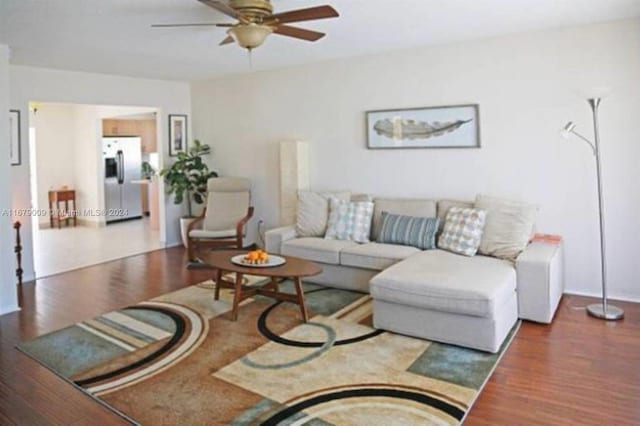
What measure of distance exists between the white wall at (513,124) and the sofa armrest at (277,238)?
93cm

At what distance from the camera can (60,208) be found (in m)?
9.28

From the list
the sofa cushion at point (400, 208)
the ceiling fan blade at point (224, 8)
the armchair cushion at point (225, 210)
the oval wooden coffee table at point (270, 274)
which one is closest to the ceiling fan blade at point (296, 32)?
the ceiling fan blade at point (224, 8)

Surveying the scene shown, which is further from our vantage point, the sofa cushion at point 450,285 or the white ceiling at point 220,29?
the white ceiling at point 220,29

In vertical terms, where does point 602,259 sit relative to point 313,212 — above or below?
below

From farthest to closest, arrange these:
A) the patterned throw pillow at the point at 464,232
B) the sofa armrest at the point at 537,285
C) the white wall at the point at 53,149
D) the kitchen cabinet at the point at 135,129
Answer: the kitchen cabinet at the point at 135,129 → the white wall at the point at 53,149 → the patterned throw pillow at the point at 464,232 → the sofa armrest at the point at 537,285

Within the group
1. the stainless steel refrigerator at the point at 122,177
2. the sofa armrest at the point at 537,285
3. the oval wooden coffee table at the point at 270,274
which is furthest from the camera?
the stainless steel refrigerator at the point at 122,177

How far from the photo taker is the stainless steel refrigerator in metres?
9.33

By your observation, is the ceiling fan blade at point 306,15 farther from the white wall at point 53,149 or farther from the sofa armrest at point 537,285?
the white wall at point 53,149

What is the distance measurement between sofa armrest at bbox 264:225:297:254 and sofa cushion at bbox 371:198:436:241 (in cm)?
90

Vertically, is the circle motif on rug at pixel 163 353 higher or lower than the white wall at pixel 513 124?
lower

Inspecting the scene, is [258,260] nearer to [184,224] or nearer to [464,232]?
[464,232]

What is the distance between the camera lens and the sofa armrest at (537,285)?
3.61m

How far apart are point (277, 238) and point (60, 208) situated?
20.4 ft

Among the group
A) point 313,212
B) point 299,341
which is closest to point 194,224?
point 313,212
